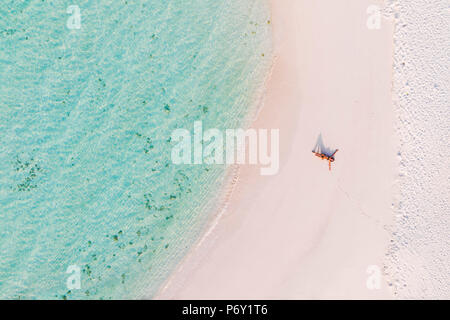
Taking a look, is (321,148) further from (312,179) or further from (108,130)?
(108,130)

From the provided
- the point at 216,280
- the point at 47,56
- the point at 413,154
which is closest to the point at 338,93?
the point at 413,154

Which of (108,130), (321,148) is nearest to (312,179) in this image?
(321,148)

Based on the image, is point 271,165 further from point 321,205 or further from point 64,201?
point 64,201

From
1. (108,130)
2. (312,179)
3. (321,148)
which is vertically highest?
(108,130)

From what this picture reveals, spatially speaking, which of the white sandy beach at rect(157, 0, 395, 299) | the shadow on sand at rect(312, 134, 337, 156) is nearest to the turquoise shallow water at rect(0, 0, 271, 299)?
the white sandy beach at rect(157, 0, 395, 299)

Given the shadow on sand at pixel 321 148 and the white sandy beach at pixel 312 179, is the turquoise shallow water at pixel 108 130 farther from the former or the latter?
the shadow on sand at pixel 321 148

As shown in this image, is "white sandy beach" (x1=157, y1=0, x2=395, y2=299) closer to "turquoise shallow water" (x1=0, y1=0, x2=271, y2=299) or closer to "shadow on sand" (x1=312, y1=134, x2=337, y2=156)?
"shadow on sand" (x1=312, y1=134, x2=337, y2=156)
